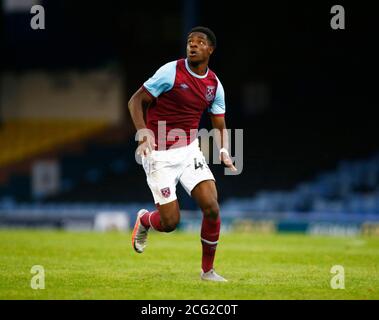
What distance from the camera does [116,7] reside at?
83.0ft

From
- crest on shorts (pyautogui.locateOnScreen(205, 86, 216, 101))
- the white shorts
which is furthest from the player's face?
the white shorts

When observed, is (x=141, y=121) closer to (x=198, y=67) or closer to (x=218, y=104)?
(x=198, y=67)

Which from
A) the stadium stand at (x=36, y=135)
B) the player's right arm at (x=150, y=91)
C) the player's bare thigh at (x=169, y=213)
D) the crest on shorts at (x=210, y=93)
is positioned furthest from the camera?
the stadium stand at (x=36, y=135)

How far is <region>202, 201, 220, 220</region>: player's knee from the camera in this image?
30.3ft

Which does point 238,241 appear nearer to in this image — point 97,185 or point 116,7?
point 97,185

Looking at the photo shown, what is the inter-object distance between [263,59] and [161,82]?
1671 cm

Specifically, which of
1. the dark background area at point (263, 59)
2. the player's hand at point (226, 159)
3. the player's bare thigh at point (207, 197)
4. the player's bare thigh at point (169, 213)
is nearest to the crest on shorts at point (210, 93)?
the player's hand at point (226, 159)

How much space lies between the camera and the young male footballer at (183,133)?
9.30 meters

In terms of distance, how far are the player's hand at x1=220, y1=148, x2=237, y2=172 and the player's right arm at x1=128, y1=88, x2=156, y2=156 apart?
0.77 meters

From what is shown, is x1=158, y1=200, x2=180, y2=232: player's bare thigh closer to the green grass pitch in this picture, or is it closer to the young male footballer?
the young male footballer

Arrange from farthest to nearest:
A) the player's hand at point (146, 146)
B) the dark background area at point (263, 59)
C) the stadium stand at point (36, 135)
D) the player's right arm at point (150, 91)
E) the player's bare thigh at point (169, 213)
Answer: the stadium stand at point (36, 135)
the dark background area at point (263, 59)
the player's bare thigh at point (169, 213)
the player's right arm at point (150, 91)
the player's hand at point (146, 146)

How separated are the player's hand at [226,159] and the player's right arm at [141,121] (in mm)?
767

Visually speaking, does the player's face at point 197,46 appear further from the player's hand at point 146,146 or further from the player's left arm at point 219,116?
the player's hand at point 146,146

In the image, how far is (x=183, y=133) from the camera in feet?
31.3
